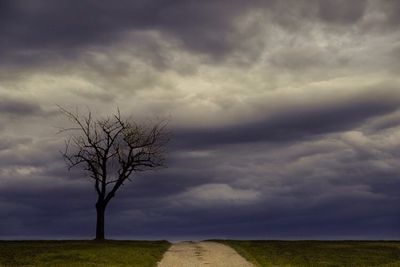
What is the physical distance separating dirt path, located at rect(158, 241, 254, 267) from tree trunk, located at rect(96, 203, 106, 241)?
49.5 feet

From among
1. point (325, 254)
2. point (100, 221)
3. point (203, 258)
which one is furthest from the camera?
point (100, 221)

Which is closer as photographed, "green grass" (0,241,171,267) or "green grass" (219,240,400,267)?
"green grass" (0,241,171,267)

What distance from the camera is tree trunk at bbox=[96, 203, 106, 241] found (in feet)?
222

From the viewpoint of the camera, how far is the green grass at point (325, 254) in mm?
45572

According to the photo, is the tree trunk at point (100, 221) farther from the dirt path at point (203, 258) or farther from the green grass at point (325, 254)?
the green grass at point (325, 254)

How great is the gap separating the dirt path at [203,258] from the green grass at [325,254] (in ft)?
3.59

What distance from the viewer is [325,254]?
52.6m

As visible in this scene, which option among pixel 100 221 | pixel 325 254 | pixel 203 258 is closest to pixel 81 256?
pixel 203 258

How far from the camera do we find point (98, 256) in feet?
156

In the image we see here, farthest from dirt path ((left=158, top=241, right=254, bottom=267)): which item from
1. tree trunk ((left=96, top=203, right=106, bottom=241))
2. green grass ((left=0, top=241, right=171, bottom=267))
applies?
tree trunk ((left=96, top=203, right=106, bottom=241))

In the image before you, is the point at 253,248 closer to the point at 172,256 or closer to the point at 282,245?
the point at 282,245

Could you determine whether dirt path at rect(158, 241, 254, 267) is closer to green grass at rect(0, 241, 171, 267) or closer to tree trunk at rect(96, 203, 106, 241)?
green grass at rect(0, 241, 171, 267)

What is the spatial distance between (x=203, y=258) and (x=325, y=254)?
12.8 m

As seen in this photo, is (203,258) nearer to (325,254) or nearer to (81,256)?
(81,256)
